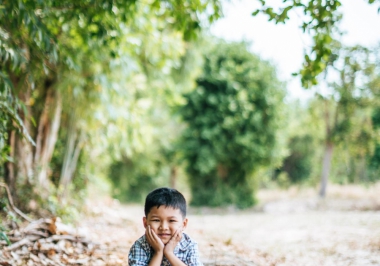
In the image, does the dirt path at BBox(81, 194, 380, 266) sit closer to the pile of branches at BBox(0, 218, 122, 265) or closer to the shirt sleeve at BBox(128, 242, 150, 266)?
the pile of branches at BBox(0, 218, 122, 265)

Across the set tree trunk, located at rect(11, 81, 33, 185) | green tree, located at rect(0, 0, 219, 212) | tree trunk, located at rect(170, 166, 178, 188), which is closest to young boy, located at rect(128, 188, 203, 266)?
green tree, located at rect(0, 0, 219, 212)

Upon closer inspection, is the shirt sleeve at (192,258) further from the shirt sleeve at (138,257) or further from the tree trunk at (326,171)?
the tree trunk at (326,171)

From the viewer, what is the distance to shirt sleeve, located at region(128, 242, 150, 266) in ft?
8.27

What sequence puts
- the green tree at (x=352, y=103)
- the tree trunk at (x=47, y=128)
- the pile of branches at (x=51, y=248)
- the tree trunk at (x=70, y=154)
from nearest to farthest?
1. the pile of branches at (x=51, y=248)
2. the tree trunk at (x=47, y=128)
3. the tree trunk at (x=70, y=154)
4. the green tree at (x=352, y=103)

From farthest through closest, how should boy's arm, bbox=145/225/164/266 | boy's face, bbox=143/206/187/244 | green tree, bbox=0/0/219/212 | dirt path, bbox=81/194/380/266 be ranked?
1. green tree, bbox=0/0/219/212
2. dirt path, bbox=81/194/380/266
3. boy's face, bbox=143/206/187/244
4. boy's arm, bbox=145/225/164/266

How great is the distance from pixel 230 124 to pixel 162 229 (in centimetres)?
1493

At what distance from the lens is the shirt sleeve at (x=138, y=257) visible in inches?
99.2

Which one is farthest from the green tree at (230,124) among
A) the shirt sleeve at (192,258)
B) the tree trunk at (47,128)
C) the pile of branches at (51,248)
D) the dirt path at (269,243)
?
the shirt sleeve at (192,258)

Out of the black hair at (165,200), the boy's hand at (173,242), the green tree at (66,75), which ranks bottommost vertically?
the boy's hand at (173,242)

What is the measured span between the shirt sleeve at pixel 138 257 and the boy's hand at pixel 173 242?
208 millimetres

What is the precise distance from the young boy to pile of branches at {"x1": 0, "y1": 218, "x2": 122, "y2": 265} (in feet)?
4.78

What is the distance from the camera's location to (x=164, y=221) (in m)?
2.52

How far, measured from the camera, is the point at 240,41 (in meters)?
19.4

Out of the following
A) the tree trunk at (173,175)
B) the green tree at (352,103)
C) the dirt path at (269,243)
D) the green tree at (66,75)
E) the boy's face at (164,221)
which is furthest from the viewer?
the tree trunk at (173,175)
